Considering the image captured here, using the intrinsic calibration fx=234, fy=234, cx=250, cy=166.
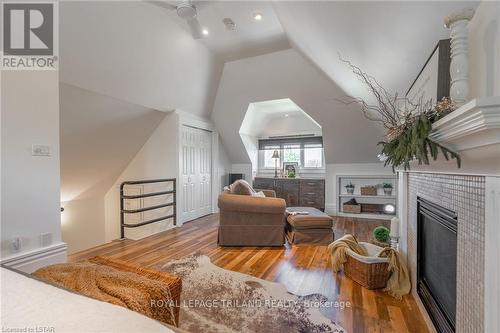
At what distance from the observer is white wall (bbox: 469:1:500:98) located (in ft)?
3.37

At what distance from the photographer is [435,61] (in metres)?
1.69

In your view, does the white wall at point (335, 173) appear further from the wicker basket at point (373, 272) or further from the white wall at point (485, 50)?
the white wall at point (485, 50)

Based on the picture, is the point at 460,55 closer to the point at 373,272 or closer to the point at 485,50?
the point at 485,50

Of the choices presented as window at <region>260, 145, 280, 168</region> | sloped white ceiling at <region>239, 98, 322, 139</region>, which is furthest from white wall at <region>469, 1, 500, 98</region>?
window at <region>260, 145, 280, 168</region>

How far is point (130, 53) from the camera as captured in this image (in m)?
3.11

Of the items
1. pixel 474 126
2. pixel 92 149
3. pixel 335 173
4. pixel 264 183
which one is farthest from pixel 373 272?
pixel 92 149

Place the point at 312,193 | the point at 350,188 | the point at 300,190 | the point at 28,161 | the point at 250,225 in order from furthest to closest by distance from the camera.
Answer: the point at 300,190
the point at 312,193
the point at 350,188
the point at 250,225
the point at 28,161

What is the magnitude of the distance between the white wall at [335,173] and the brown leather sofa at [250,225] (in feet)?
9.19

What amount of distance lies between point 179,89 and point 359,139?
12.3 feet

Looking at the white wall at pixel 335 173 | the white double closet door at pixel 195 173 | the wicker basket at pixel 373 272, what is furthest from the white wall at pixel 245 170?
the wicker basket at pixel 373 272

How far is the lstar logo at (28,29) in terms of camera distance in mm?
2021

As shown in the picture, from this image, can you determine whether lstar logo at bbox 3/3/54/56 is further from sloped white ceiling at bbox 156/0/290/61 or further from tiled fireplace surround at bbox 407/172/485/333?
tiled fireplace surround at bbox 407/172/485/333

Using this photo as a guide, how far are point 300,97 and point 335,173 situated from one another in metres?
2.19

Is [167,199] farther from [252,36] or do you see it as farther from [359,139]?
[359,139]
